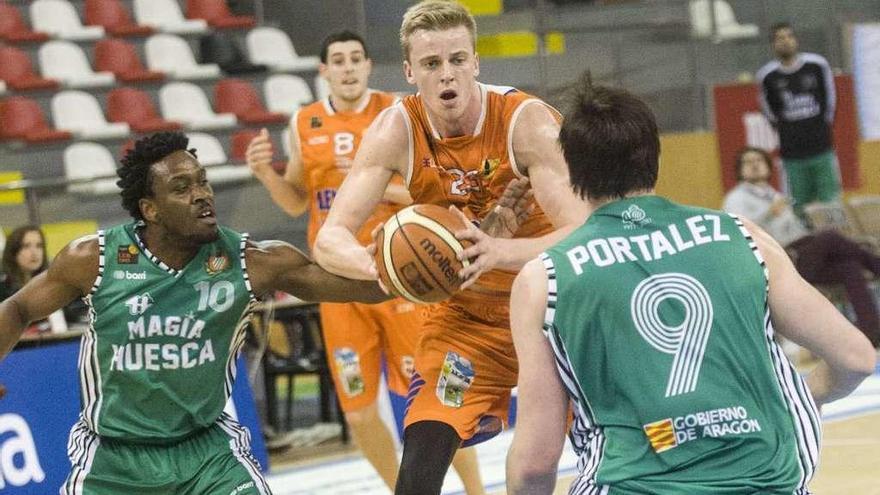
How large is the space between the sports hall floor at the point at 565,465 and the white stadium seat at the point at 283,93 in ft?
15.8

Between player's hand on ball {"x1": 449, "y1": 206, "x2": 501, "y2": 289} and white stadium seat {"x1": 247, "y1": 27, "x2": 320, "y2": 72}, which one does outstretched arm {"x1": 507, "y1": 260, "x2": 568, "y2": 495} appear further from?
white stadium seat {"x1": 247, "y1": 27, "x2": 320, "y2": 72}

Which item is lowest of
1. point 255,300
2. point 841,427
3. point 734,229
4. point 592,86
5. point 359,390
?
point 841,427

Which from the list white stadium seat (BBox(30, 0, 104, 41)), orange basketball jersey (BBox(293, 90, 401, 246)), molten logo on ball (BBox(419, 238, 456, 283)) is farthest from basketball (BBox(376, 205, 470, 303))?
white stadium seat (BBox(30, 0, 104, 41))

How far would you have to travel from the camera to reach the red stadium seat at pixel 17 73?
12.6 meters

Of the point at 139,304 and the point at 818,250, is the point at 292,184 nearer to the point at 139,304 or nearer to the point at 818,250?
the point at 139,304

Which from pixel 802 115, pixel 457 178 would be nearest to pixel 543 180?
pixel 457 178

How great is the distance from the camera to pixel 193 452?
4.55 metres

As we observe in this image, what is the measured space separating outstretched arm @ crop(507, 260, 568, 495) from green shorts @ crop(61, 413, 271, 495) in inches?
61.4

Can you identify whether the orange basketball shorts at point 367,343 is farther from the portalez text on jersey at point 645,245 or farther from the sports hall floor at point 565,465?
the portalez text on jersey at point 645,245

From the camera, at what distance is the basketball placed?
424 centimetres

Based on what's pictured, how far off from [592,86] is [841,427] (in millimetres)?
5895

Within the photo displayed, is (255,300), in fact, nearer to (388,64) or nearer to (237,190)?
(237,190)

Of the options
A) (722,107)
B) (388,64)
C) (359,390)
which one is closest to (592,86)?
(359,390)

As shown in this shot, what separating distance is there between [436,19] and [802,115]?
9.50 metres
